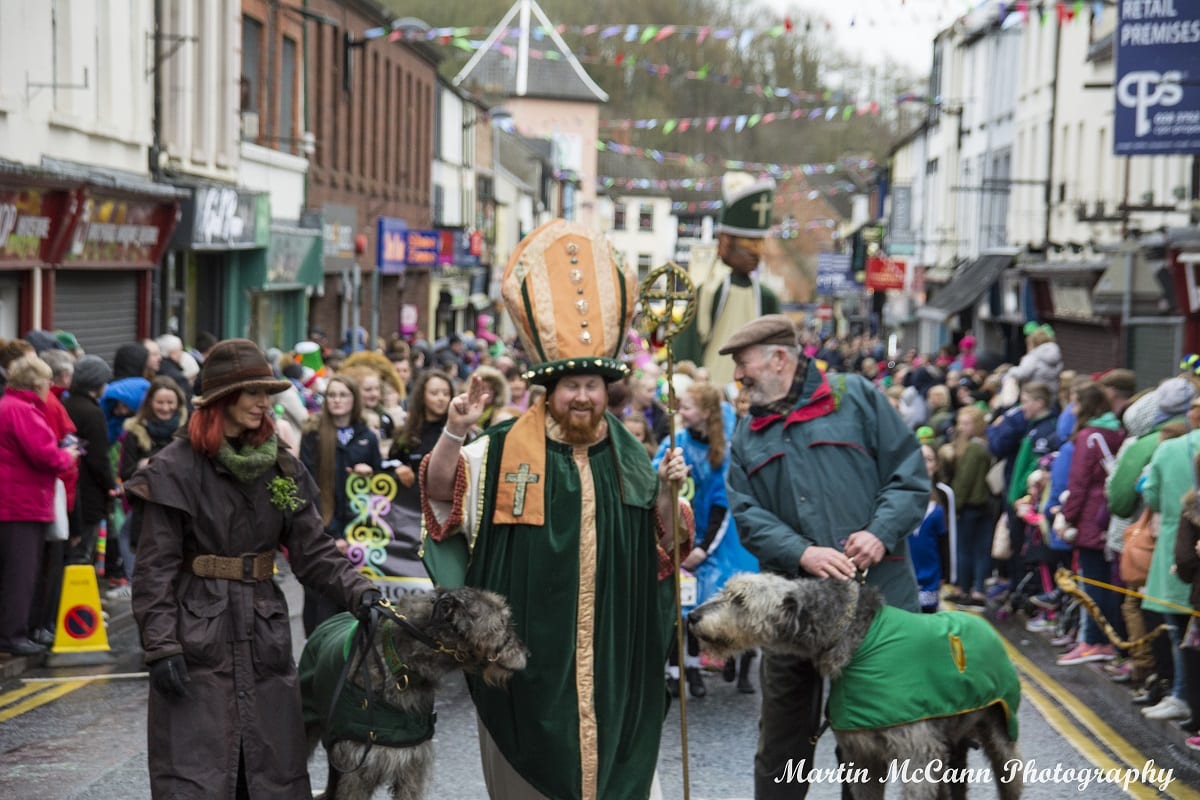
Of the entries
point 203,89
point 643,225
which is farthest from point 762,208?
point 643,225

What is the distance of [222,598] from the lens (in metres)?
5.93

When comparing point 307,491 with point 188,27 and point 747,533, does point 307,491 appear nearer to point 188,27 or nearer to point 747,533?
point 747,533

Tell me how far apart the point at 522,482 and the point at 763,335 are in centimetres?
127

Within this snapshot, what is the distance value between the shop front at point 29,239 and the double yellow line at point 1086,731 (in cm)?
1025

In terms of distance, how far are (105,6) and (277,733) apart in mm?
16182

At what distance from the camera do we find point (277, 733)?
6027mm

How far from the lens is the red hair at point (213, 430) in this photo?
597 cm

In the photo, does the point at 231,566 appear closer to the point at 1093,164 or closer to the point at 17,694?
the point at 17,694

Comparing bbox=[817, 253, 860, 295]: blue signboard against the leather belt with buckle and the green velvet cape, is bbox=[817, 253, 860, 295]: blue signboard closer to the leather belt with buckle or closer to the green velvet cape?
the green velvet cape

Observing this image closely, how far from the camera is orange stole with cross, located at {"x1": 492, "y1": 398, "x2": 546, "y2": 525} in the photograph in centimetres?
623

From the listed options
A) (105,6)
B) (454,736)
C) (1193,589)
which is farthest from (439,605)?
(105,6)

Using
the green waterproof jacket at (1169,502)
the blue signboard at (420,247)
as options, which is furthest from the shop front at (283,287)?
the green waterproof jacket at (1169,502)

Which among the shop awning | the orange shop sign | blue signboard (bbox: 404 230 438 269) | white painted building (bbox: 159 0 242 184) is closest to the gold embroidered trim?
white painted building (bbox: 159 0 242 184)

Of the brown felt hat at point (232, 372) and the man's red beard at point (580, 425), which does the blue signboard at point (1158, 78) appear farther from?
the brown felt hat at point (232, 372)
